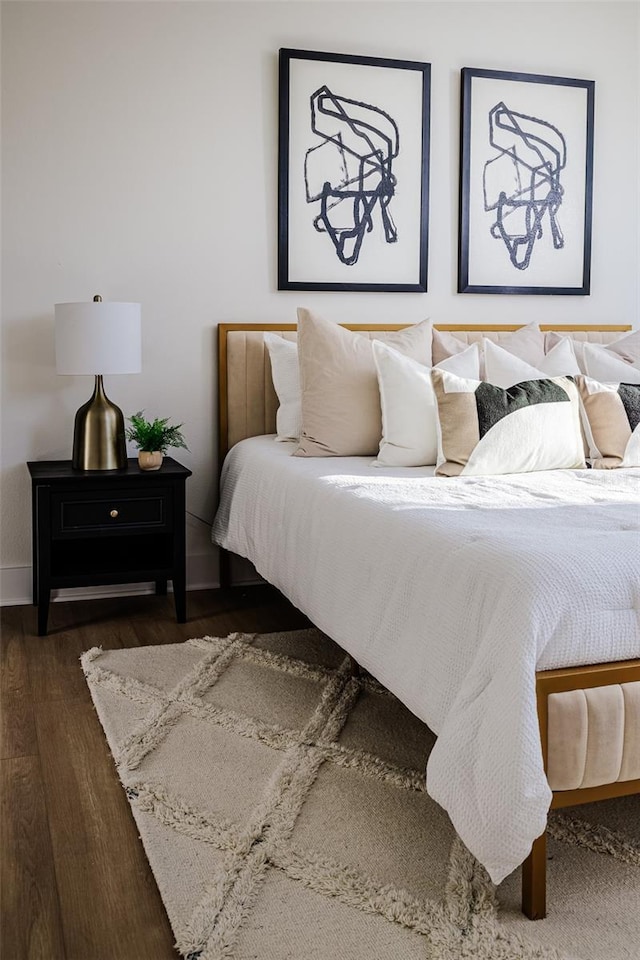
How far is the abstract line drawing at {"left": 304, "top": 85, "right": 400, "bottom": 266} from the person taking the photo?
3736 mm

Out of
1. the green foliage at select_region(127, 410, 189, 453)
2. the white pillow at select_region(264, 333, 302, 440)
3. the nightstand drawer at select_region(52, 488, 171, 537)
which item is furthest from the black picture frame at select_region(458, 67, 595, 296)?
the nightstand drawer at select_region(52, 488, 171, 537)

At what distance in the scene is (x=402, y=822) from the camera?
193 cm

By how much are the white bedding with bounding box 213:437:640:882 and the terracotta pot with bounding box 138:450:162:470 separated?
0.80 metres

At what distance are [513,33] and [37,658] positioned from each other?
10.8ft

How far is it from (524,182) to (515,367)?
4.02 ft

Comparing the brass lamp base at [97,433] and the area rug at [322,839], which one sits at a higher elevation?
the brass lamp base at [97,433]

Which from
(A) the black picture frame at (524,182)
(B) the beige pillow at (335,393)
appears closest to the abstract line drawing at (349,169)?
(A) the black picture frame at (524,182)

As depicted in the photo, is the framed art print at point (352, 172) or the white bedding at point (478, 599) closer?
the white bedding at point (478, 599)

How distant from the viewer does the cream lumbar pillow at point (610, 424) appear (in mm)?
3006

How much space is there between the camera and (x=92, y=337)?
3223 millimetres

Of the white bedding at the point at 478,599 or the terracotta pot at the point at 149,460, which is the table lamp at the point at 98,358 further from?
the white bedding at the point at 478,599

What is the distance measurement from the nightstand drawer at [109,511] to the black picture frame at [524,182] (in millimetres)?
1710

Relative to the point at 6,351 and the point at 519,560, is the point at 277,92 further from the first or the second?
the point at 519,560

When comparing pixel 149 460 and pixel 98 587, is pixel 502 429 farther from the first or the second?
pixel 98 587
